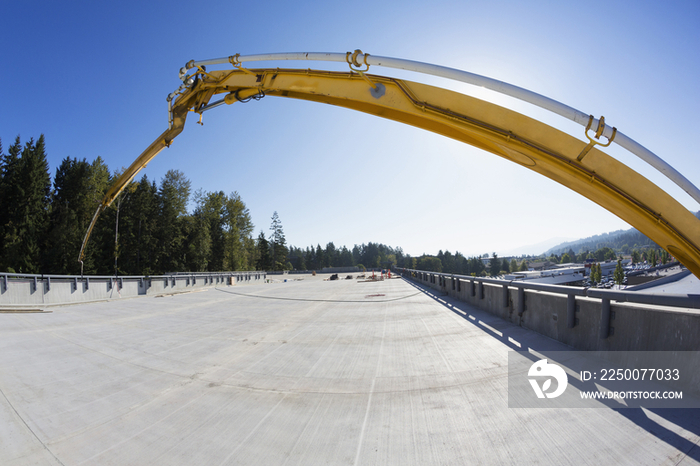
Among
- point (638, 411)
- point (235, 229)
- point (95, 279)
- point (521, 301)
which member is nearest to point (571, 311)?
point (521, 301)

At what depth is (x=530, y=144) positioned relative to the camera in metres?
4.23

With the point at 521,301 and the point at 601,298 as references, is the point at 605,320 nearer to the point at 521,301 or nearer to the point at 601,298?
the point at 601,298

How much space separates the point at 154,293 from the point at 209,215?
3463cm

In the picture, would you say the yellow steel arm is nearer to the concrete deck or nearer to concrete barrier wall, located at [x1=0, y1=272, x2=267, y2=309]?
the concrete deck

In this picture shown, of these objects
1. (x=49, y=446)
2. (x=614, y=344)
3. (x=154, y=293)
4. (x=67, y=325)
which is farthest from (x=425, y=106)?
(x=154, y=293)

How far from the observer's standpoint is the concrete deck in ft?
8.03

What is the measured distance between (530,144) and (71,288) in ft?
68.0

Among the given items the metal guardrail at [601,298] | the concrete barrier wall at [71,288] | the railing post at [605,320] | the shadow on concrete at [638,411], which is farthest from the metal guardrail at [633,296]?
the concrete barrier wall at [71,288]

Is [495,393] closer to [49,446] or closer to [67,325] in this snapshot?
[49,446]

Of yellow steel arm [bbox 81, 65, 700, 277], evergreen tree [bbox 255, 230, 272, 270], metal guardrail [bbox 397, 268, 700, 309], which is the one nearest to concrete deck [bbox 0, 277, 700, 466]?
metal guardrail [bbox 397, 268, 700, 309]

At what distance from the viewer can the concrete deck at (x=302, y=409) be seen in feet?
8.03

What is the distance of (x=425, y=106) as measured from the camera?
4465 millimetres

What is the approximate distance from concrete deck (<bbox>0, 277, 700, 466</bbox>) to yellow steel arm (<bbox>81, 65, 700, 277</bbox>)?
8.19 feet

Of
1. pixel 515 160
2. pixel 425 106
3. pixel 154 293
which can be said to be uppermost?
pixel 425 106
